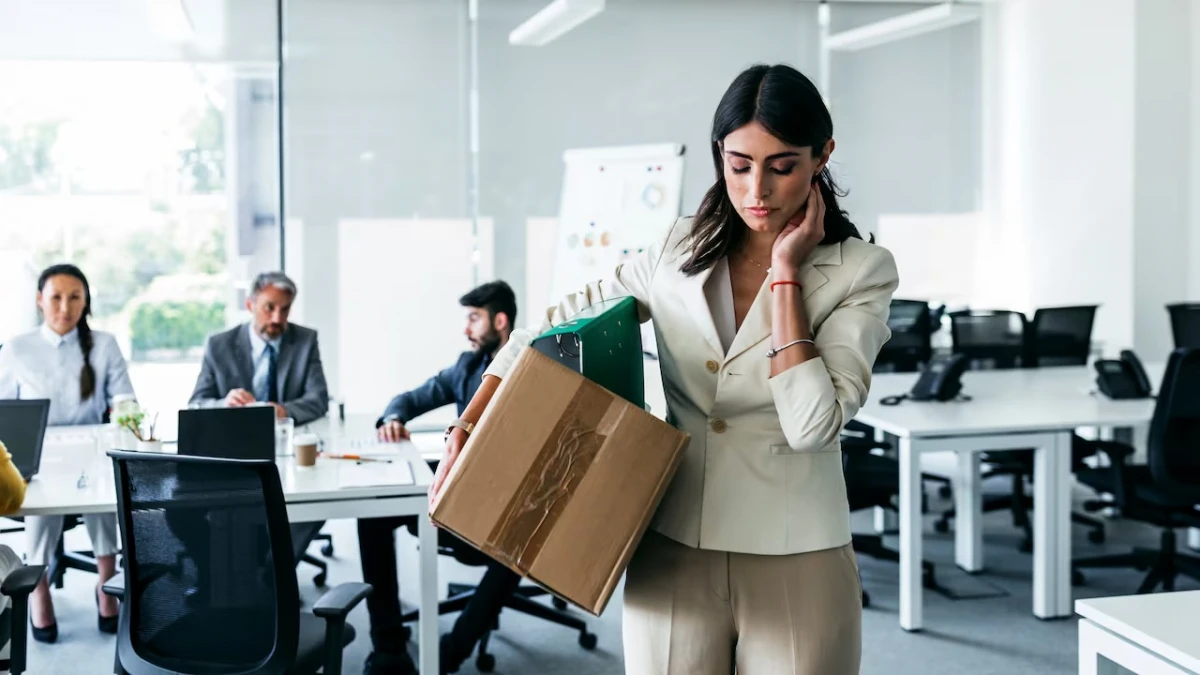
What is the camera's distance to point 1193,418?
3.87 meters

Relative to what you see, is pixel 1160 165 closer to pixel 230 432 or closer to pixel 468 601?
pixel 468 601

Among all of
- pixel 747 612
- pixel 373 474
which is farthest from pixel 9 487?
pixel 747 612

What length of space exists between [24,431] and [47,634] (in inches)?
39.1

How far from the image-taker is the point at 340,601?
96.0 inches

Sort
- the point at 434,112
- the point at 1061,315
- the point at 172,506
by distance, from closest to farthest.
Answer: the point at 172,506 → the point at 1061,315 → the point at 434,112

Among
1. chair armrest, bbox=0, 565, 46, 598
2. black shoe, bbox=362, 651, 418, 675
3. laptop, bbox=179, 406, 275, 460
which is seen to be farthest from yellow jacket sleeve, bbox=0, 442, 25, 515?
black shoe, bbox=362, 651, 418, 675

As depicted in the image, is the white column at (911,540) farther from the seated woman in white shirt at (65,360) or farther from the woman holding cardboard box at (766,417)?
the seated woman in white shirt at (65,360)

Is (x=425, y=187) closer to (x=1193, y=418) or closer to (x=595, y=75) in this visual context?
(x=595, y=75)

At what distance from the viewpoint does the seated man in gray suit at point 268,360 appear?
14.1 ft

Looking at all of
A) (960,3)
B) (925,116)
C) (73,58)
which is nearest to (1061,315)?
(925,116)

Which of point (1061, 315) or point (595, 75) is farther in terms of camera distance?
point (595, 75)

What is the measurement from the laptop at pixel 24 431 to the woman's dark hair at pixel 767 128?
2.52 m

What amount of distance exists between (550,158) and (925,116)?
9.24 feet

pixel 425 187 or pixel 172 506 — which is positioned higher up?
pixel 425 187
